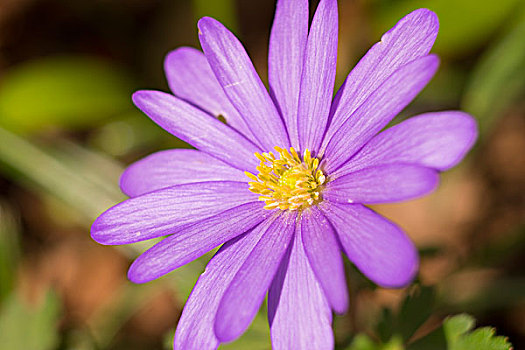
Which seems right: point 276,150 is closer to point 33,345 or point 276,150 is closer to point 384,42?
point 384,42

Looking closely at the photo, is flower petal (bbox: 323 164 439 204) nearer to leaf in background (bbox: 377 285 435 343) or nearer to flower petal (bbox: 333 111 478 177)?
flower petal (bbox: 333 111 478 177)


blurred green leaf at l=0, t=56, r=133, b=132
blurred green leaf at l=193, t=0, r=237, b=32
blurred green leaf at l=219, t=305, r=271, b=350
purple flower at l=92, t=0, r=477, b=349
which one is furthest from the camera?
blurred green leaf at l=0, t=56, r=133, b=132

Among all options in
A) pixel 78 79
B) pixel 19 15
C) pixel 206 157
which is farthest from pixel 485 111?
pixel 19 15

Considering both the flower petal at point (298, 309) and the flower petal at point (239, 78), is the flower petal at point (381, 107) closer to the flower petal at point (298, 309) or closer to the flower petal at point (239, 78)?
the flower petal at point (239, 78)

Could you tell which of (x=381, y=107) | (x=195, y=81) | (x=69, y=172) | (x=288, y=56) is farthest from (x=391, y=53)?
(x=69, y=172)

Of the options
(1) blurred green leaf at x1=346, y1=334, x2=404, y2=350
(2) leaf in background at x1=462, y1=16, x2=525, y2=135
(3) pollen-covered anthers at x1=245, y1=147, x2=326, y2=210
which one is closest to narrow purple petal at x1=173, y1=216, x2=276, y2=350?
(3) pollen-covered anthers at x1=245, y1=147, x2=326, y2=210

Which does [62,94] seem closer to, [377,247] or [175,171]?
[175,171]
